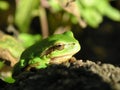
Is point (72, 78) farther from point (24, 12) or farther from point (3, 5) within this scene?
point (3, 5)

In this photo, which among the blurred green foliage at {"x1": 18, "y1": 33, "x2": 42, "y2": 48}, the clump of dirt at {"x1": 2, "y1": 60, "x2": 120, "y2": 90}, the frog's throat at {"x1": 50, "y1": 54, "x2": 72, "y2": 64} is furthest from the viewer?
the blurred green foliage at {"x1": 18, "y1": 33, "x2": 42, "y2": 48}

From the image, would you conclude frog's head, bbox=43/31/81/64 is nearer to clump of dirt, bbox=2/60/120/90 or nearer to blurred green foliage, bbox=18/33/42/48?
clump of dirt, bbox=2/60/120/90

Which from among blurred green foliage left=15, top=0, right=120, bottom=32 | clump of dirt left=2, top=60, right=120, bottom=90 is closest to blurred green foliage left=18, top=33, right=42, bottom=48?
blurred green foliage left=15, top=0, right=120, bottom=32

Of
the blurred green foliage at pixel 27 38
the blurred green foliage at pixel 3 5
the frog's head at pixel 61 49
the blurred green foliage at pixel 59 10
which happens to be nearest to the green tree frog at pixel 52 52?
the frog's head at pixel 61 49

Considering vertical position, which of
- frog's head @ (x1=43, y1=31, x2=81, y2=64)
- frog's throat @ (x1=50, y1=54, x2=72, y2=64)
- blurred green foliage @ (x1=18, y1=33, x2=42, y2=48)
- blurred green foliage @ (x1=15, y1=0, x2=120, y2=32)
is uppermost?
frog's head @ (x1=43, y1=31, x2=81, y2=64)

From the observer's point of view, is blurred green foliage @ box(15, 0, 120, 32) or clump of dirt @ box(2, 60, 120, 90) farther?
blurred green foliage @ box(15, 0, 120, 32)

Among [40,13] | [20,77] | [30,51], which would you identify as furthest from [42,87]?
[40,13]

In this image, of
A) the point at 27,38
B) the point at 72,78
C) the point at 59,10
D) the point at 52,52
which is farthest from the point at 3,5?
the point at 72,78

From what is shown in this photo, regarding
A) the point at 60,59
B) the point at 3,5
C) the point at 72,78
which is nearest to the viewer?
the point at 72,78

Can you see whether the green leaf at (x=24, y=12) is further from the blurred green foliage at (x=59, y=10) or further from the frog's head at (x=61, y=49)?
the frog's head at (x=61, y=49)
